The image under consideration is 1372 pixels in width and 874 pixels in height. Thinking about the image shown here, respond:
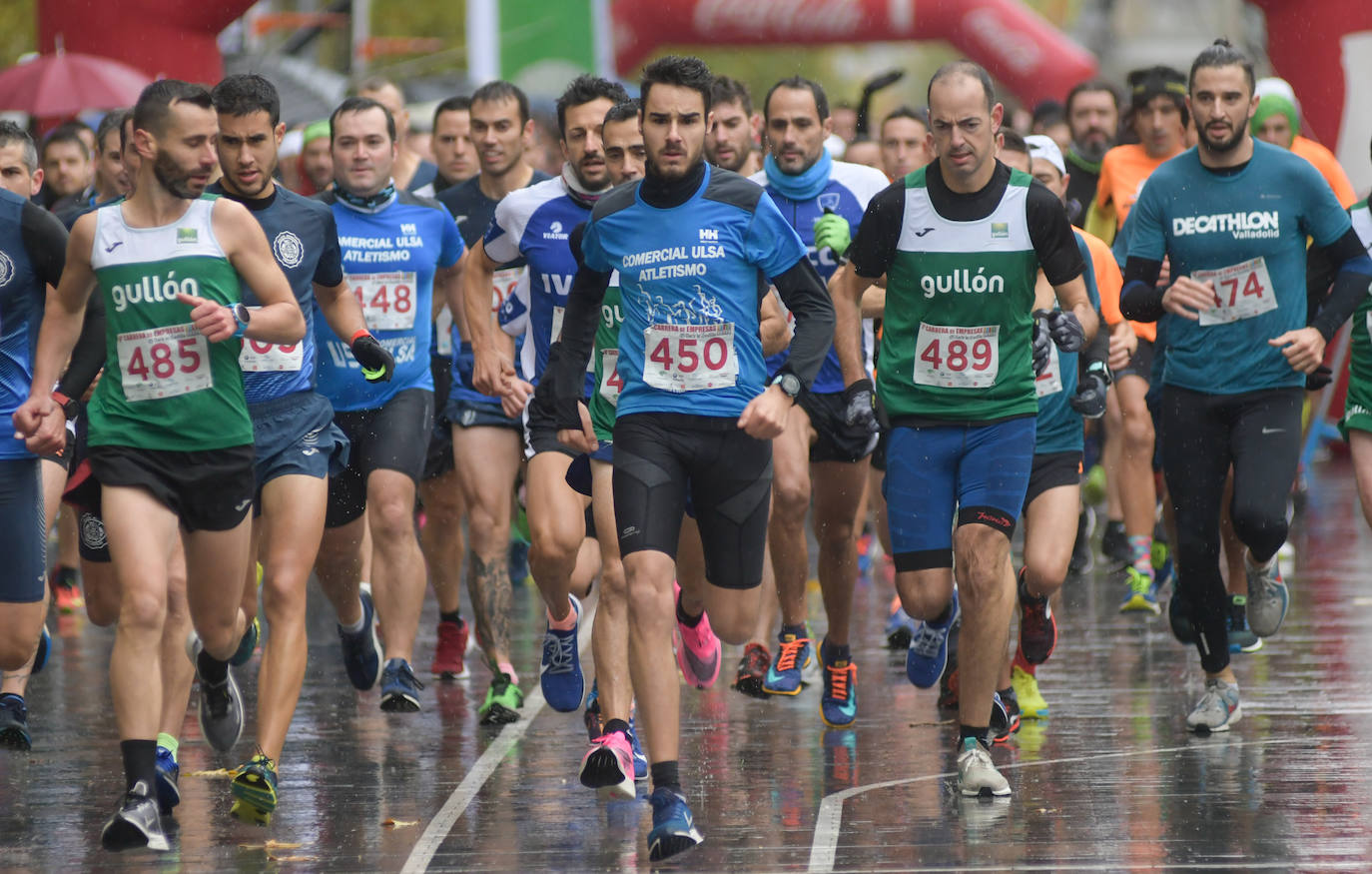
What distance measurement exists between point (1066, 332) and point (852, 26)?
25.2 m

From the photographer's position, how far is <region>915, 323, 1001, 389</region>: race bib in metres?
7.14

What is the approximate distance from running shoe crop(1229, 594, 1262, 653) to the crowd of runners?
1 cm

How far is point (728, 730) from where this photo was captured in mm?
8305

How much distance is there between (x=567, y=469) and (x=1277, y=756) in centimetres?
271


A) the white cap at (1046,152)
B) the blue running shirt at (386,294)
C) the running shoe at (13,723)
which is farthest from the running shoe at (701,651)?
the white cap at (1046,152)

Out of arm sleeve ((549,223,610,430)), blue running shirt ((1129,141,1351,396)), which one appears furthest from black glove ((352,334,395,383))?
blue running shirt ((1129,141,1351,396))

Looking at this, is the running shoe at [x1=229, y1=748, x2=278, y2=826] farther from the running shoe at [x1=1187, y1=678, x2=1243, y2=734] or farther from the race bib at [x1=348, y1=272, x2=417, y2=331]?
the running shoe at [x1=1187, y1=678, x2=1243, y2=734]

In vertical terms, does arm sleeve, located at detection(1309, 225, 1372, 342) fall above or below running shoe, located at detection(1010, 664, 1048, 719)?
above

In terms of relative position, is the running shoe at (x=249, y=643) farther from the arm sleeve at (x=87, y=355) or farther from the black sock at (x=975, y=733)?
A: the black sock at (x=975, y=733)

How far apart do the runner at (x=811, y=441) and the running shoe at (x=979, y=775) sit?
6.54 ft

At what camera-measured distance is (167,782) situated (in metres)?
6.88

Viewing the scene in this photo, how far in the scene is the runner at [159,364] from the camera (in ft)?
21.1

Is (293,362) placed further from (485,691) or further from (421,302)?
(485,691)

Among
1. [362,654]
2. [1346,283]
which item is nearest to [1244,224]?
[1346,283]
